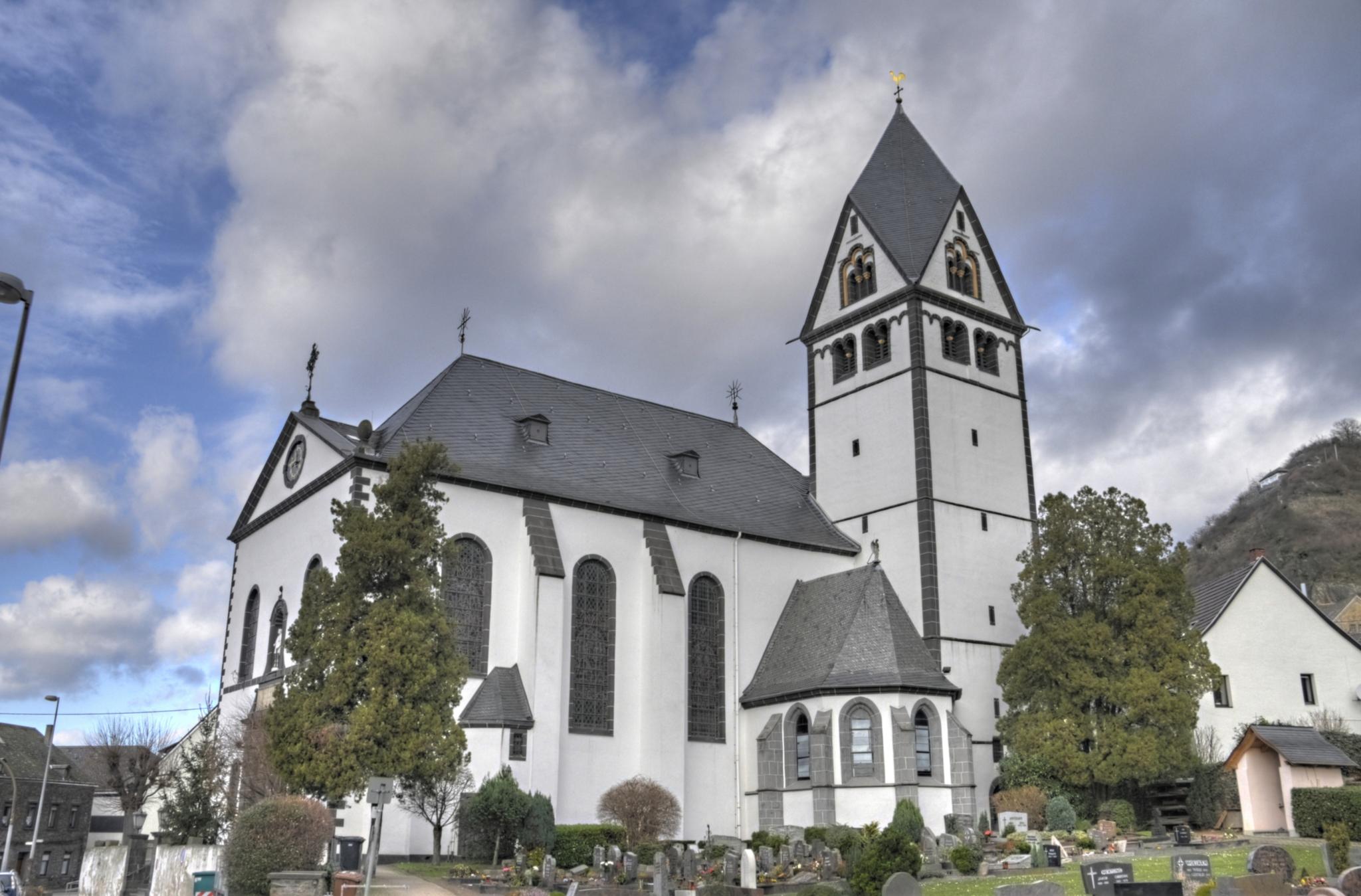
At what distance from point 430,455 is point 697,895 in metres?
11.0

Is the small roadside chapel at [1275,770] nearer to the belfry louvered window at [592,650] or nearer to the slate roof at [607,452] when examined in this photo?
the slate roof at [607,452]

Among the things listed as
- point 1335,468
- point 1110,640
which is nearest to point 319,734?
point 1110,640

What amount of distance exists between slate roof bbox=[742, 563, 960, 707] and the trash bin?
13279 mm

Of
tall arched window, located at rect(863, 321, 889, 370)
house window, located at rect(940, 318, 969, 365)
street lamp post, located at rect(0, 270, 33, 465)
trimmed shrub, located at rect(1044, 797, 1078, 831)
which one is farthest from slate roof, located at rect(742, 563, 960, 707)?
street lamp post, located at rect(0, 270, 33, 465)

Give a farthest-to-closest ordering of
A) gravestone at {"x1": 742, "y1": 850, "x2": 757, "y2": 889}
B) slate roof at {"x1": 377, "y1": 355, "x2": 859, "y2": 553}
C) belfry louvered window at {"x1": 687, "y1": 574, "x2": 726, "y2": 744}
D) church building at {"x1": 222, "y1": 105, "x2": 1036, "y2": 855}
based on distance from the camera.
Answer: belfry louvered window at {"x1": 687, "y1": 574, "x2": 726, "y2": 744}
slate roof at {"x1": 377, "y1": 355, "x2": 859, "y2": 553}
church building at {"x1": 222, "y1": 105, "x2": 1036, "y2": 855}
gravestone at {"x1": 742, "y1": 850, "x2": 757, "y2": 889}

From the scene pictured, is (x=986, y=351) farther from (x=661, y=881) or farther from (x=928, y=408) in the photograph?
(x=661, y=881)

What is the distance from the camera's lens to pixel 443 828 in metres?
27.9

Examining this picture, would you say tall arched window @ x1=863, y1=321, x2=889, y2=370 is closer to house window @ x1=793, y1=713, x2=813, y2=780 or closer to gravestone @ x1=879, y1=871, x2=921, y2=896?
house window @ x1=793, y1=713, x2=813, y2=780

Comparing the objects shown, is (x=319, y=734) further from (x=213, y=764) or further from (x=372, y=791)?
(x=213, y=764)

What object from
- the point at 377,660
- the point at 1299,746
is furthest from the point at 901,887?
the point at 1299,746

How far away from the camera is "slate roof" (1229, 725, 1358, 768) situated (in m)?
26.6

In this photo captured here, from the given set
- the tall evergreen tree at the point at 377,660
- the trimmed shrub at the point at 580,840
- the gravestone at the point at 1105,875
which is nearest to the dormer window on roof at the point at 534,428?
the tall evergreen tree at the point at 377,660

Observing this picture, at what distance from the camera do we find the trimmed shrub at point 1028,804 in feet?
97.5

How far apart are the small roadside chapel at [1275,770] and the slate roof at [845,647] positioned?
712 centimetres
